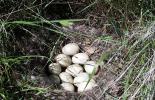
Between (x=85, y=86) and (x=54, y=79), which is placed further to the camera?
(x=54, y=79)

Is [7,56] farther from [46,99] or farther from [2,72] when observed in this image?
[46,99]

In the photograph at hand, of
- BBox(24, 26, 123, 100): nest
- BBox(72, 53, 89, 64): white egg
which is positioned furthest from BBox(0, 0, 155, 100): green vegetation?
BBox(72, 53, 89, 64): white egg

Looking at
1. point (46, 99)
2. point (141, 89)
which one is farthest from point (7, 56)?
point (141, 89)

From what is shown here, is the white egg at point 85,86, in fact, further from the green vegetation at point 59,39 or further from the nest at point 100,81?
the green vegetation at point 59,39

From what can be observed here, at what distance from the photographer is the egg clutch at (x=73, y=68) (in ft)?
8.96

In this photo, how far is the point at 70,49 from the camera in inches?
115

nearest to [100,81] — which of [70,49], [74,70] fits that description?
[74,70]

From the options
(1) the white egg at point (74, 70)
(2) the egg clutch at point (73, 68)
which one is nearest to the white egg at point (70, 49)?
(2) the egg clutch at point (73, 68)

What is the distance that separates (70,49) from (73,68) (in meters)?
0.14

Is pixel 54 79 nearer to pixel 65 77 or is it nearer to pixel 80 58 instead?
pixel 65 77

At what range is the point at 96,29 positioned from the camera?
3.03 meters

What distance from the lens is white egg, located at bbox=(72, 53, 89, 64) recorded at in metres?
2.90

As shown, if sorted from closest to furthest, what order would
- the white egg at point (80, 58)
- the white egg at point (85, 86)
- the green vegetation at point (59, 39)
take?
the green vegetation at point (59, 39) → the white egg at point (85, 86) → the white egg at point (80, 58)

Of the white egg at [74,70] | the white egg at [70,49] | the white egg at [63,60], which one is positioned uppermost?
the white egg at [70,49]
